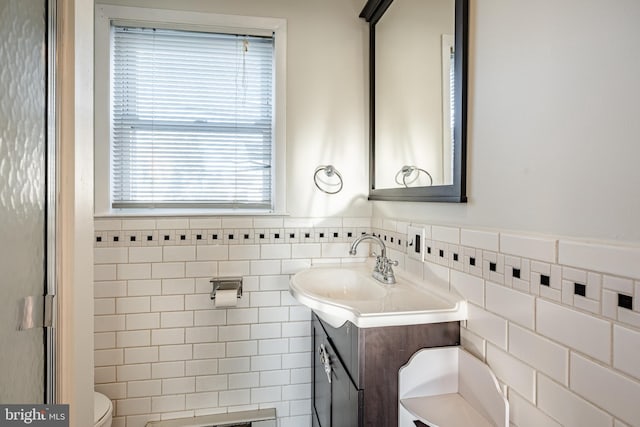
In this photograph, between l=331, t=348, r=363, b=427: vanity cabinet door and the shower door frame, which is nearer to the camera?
the shower door frame

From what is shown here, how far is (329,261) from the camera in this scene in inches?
74.9

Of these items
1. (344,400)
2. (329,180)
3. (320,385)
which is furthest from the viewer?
(329,180)

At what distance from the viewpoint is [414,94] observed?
1.44 metres

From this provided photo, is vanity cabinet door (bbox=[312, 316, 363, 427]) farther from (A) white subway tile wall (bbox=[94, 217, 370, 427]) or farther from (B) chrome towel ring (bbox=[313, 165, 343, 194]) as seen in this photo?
(B) chrome towel ring (bbox=[313, 165, 343, 194])

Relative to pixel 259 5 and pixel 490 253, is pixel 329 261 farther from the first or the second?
pixel 259 5

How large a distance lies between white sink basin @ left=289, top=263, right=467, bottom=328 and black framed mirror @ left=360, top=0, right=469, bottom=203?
0.37 meters

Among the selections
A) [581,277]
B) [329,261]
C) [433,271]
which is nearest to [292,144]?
[329,261]

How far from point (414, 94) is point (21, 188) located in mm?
1364

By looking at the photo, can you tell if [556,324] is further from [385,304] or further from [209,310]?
[209,310]

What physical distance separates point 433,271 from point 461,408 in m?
0.47

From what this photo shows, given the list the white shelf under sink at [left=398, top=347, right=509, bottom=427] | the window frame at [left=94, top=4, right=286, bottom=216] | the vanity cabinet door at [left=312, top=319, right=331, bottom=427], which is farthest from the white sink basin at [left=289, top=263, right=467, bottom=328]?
the window frame at [left=94, top=4, right=286, bottom=216]

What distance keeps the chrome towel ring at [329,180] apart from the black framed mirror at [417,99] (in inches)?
7.5

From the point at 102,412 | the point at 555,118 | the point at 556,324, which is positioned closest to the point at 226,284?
the point at 102,412

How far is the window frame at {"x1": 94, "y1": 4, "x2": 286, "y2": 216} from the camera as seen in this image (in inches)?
66.9
